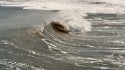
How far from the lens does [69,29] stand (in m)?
21.8

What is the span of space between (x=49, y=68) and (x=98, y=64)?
6.47 ft

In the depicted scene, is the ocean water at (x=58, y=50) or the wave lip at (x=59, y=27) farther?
the wave lip at (x=59, y=27)

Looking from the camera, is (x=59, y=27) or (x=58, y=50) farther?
(x=59, y=27)

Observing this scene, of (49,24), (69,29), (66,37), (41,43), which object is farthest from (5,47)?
(69,29)

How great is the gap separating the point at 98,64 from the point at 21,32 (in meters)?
4.85

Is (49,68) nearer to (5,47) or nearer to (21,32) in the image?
(5,47)

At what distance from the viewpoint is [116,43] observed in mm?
17719

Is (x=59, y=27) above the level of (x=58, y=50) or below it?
below

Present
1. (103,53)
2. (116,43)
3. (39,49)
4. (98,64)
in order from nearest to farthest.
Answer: (98,64) → (39,49) → (103,53) → (116,43)

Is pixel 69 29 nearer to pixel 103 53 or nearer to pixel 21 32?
pixel 21 32

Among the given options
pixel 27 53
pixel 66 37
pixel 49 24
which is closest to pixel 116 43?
pixel 66 37

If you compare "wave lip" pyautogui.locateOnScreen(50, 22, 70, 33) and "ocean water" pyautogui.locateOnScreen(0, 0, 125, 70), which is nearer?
"ocean water" pyautogui.locateOnScreen(0, 0, 125, 70)

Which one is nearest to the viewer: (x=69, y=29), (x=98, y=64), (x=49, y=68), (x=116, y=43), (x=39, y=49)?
(x=49, y=68)

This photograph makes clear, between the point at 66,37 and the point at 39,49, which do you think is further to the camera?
the point at 66,37
